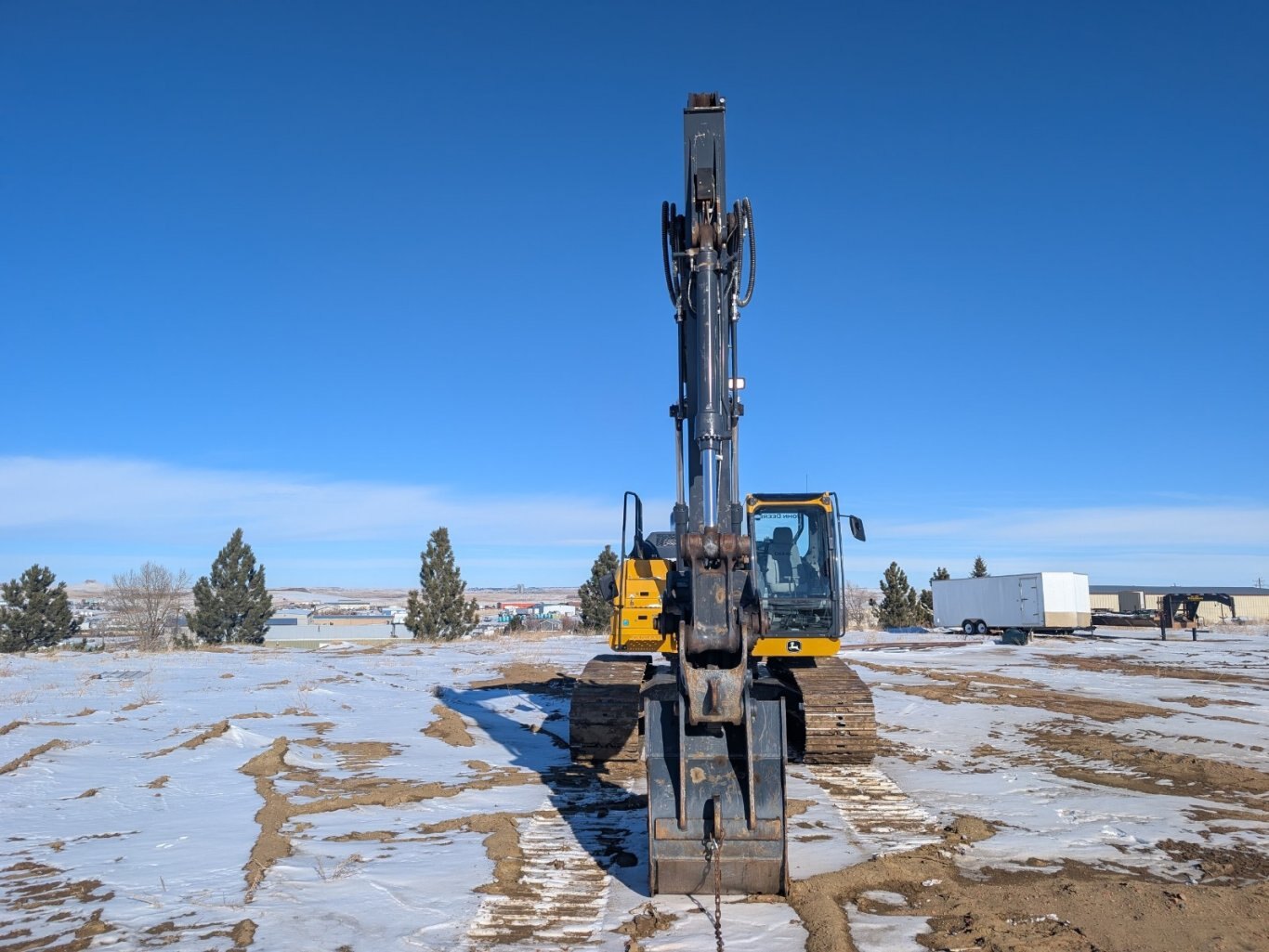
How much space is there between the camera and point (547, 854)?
23.6ft

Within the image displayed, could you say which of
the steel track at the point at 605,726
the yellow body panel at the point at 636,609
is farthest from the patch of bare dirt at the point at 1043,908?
the yellow body panel at the point at 636,609

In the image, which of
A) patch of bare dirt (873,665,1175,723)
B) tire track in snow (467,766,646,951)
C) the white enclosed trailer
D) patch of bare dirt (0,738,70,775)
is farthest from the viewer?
the white enclosed trailer

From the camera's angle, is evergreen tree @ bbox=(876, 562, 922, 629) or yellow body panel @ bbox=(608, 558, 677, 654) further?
evergreen tree @ bbox=(876, 562, 922, 629)

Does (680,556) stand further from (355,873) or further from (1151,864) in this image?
(1151,864)

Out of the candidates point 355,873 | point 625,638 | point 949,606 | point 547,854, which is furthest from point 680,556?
point 949,606

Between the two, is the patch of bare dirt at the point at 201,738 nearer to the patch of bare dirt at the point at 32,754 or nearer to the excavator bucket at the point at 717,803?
the patch of bare dirt at the point at 32,754

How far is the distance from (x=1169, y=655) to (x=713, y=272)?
94.0 ft

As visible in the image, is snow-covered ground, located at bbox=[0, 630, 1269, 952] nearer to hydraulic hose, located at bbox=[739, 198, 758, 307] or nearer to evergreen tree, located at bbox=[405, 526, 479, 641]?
hydraulic hose, located at bbox=[739, 198, 758, 307]

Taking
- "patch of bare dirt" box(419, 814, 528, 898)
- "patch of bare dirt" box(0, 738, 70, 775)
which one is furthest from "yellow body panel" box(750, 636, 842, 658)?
"patch of bare dirt" box(0, 738, 70, 775)

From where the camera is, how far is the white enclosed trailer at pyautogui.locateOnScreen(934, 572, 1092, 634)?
40.6 metres

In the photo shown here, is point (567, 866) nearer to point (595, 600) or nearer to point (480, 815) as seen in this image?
point (480, 815)

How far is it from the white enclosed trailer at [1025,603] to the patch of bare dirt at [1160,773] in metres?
30.6

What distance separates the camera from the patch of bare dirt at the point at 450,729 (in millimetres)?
12078

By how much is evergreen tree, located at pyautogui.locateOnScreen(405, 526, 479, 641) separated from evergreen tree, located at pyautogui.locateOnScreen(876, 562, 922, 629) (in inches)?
986
